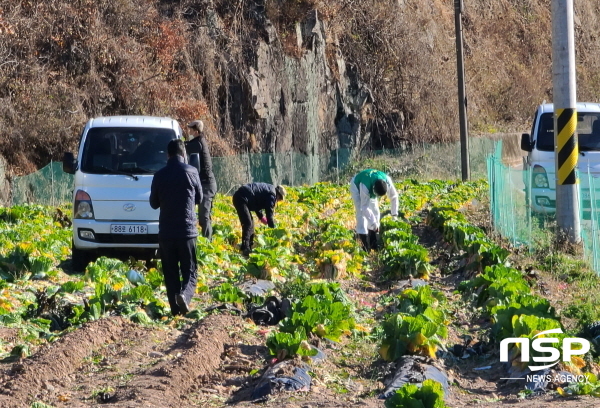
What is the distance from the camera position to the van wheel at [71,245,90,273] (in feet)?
43.4

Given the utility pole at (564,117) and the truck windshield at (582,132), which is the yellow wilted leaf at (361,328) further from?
the truck windshield at (582,132)

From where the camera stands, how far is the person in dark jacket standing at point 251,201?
1506cm

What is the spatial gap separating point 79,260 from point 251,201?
3.13 metres

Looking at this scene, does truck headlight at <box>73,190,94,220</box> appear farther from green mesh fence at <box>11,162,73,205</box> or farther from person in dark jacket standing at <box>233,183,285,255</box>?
green mesh fence at <box>11,162,73,205</box>

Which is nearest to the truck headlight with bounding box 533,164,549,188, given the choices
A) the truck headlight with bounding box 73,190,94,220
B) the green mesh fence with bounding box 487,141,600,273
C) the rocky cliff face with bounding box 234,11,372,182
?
the green mesh fence with bounding box 487,141,600,273

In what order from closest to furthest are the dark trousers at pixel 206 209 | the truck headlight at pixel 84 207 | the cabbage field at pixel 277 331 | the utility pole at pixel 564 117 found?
the cabbage field at pixel 277 331 < the truck headlight at pixel 84 207 < the dark trousers at pixel 206 209 < the utility pole at pixel 564 117

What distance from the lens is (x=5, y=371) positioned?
289 inches

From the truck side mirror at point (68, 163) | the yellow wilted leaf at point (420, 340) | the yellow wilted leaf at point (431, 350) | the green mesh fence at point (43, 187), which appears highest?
the truck side mirror at point (68, 163)

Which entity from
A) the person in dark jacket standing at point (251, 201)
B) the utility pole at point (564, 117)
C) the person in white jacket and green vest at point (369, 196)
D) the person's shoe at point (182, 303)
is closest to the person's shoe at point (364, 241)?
the person in white jacket and green vest at point (369, 196)

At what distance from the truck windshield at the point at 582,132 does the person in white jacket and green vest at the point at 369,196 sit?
4.20 meters

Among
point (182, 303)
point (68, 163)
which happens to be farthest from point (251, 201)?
point (182, 303)

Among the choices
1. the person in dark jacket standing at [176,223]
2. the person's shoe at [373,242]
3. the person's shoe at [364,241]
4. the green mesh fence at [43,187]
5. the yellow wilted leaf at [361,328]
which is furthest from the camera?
the green mesh fence at [43,187]

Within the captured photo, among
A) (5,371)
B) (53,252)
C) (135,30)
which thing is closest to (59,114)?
(135,30)

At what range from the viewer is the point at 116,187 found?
42.7 ft
